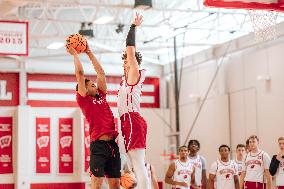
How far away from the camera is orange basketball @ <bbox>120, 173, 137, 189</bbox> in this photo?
321 inches

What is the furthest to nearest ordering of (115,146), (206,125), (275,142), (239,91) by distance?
1. (206,125)
2. (239,91)
3. (275,142)
4. (115,146)

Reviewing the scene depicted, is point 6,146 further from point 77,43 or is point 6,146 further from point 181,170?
point 77,43

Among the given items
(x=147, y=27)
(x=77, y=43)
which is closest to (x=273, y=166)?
(x=77, y=43)

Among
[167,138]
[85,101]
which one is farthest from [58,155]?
[85,101]

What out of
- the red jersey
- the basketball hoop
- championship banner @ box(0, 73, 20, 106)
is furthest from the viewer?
championship banner @ box(0, 73, 20, 106)

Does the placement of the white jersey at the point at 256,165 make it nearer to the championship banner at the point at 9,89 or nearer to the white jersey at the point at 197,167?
the white jersey at the point at 197,167

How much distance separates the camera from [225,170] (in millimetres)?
13859

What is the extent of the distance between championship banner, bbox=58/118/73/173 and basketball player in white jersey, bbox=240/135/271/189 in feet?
32.9

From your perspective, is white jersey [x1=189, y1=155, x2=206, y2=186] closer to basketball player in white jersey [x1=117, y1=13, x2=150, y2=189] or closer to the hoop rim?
the hoop rim

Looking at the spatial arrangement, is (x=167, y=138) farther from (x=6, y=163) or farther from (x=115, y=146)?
(x=115, y=146)

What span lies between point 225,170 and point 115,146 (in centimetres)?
634

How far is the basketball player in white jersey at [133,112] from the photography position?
773 cm

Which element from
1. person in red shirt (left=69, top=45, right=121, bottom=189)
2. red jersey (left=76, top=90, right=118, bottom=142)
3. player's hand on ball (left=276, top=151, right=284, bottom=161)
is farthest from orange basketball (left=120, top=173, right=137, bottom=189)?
player's hand on ball (left=276, top=151, right=284, bottom=161)

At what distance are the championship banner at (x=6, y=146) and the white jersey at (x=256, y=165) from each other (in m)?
11.0
